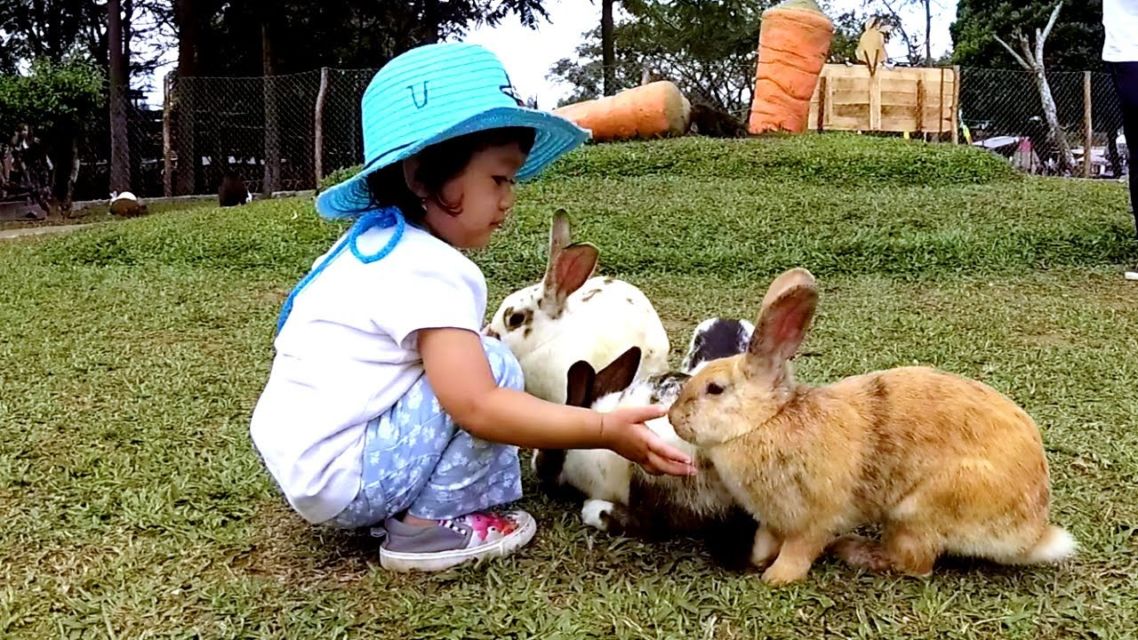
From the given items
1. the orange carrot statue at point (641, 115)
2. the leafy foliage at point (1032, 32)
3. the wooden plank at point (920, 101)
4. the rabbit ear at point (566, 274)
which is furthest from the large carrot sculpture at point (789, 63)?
the leafy foliage at point (1032, 32)

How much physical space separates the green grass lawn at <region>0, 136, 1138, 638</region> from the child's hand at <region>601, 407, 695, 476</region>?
225 mm

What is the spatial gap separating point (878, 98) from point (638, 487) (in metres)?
10.2

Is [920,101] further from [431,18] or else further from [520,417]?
[520,417]

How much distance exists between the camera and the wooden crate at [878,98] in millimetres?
11391

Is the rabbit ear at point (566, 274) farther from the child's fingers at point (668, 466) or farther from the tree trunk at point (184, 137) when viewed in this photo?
the tree trunk at point (184, 137)

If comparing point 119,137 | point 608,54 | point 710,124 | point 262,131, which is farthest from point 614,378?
point 608,54

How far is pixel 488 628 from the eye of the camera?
171 cm

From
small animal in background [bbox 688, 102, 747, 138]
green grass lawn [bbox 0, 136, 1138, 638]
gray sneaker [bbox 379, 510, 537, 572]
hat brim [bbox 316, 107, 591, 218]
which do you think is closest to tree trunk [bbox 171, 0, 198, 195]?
green grass lawn [bbox 0, 136, 1138, 638]

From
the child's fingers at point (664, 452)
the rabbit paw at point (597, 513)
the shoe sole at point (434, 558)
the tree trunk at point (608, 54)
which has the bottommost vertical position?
the shoe sole at point (434, 558)

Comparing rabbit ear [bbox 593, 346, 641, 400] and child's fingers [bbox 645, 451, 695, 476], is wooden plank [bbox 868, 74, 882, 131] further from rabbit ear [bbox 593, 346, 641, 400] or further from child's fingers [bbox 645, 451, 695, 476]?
child's fingers [bbox 645, 451, 695, 476]

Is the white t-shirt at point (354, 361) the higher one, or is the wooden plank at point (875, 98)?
the wooden plank at point (875, 98)

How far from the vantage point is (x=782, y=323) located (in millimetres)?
1750

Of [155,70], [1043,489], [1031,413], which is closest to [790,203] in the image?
[1031,413]

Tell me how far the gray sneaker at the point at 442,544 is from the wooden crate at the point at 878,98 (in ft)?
33.5
